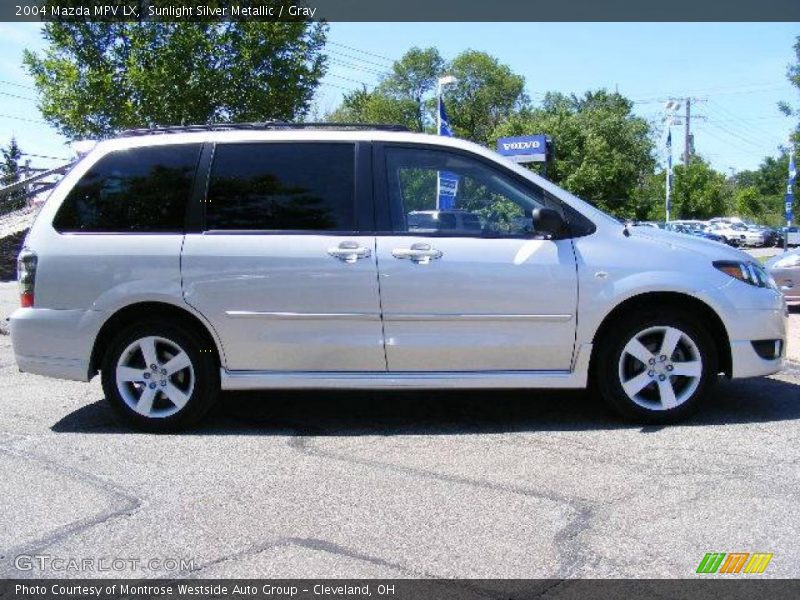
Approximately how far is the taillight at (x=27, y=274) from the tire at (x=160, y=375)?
63cm

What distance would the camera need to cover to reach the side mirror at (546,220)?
16.3ft

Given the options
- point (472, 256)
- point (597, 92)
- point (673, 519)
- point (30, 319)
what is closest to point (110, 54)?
point (30, 319)

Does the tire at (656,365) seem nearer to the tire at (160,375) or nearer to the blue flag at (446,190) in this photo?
the blue flag at (446,190)

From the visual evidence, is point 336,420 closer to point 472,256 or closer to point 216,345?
point 216,345

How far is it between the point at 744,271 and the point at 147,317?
3.94 meters

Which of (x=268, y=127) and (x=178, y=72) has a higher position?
(x=178, y=72)

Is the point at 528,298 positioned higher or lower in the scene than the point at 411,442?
higher

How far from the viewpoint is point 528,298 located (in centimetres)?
502

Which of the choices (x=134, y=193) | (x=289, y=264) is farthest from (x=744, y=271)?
(x=134, y=193)

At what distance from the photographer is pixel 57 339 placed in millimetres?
5215

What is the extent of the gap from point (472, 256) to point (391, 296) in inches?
22.5

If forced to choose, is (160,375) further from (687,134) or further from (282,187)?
(687,134)

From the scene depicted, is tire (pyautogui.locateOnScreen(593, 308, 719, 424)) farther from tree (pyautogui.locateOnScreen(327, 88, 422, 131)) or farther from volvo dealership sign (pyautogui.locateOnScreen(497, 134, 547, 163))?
tree (pyautogui.locateOnScreen(327, 88, 422, 131))

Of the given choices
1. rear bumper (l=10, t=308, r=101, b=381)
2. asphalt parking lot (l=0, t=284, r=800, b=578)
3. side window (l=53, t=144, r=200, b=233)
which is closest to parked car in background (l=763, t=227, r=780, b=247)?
asphalt parking lot (l=0, t=284, r=800, b=578)
